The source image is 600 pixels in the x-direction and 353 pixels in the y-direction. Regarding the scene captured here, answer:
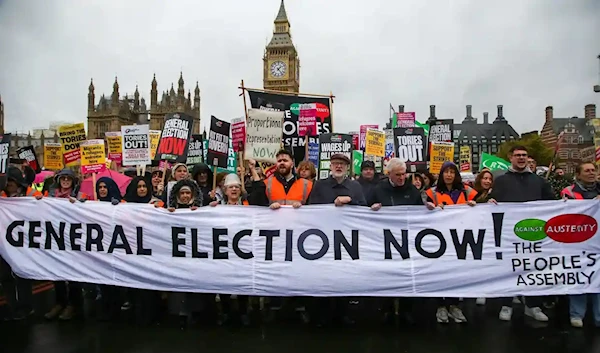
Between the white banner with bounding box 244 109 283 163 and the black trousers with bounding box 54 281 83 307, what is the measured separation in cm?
279

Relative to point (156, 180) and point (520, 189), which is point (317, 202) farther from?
point (156, 180)

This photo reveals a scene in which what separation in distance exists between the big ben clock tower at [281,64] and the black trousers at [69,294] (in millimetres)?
123036

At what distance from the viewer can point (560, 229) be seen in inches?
198

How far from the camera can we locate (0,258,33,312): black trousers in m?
5.45

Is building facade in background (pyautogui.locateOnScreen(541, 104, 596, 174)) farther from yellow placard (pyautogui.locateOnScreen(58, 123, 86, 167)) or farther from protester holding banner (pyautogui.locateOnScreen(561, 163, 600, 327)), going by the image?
yellow placard (pyautogui.locateOnScreen(58, 123, 86, 167))

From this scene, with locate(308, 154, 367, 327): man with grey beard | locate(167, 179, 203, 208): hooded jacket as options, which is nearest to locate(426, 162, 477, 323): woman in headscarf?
locate(308, 154, 367, 327): man with grey beard

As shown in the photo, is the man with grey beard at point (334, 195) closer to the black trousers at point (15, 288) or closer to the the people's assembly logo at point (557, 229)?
the the people's assembly logo at point (557, 229)

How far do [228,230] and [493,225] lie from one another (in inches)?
114

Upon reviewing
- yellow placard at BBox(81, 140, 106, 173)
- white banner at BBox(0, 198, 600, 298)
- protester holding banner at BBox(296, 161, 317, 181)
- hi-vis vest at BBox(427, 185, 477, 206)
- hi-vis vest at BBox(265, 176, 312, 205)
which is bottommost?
white banner at BBox(0, 198, 600, 298)

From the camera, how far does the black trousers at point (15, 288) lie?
545 centimetres

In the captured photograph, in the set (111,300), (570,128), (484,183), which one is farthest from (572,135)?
(111,300)

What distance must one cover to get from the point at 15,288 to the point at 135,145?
3.85 meters

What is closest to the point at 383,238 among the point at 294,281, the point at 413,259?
the point at 413,259

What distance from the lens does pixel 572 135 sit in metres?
69.4
